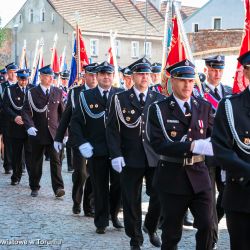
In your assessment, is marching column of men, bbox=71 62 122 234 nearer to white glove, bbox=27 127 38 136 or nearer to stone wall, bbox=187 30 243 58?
white glove, bbox=27 127 38 136

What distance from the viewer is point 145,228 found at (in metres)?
7.84

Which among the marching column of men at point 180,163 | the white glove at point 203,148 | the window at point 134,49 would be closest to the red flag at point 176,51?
the marching column of men at point 180,163

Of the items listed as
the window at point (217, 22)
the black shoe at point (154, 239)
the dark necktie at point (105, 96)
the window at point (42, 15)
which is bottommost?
the black shoe at point (154, 239)

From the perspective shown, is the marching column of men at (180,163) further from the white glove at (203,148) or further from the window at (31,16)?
the window at (31,16)

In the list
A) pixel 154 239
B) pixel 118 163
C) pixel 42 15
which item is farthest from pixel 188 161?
pixel 42 15

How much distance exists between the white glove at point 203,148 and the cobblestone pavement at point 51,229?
7.19ft

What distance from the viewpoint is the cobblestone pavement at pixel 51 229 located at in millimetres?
7680

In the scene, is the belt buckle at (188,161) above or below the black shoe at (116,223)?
above

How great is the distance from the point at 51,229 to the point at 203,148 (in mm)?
3433

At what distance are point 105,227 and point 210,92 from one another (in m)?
2.01

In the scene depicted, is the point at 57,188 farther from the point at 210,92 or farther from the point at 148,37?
the point at 148,37

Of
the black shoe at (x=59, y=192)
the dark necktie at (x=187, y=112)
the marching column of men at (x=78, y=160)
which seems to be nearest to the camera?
the dark necktie at (x=187, y=112)

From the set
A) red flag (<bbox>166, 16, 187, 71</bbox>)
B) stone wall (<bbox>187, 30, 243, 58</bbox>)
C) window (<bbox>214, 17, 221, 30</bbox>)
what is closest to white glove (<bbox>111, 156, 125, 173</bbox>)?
red flag (<bbox>166, 16, 187, 71</bbox>)

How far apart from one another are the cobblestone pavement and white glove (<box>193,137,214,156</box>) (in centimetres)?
219
